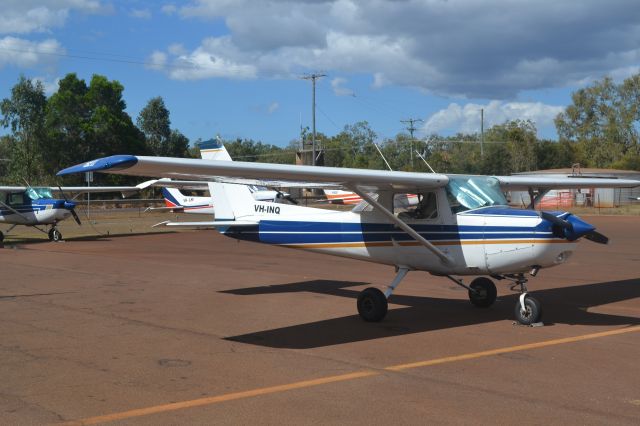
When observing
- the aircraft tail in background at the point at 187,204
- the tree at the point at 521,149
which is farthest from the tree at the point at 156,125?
the aircraft tail in background at the point at 187,204

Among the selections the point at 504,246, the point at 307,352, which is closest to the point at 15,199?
the point at 307,352

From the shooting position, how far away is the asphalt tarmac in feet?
17.5

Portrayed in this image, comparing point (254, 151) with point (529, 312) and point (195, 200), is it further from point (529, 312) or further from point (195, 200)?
point (529, 312)

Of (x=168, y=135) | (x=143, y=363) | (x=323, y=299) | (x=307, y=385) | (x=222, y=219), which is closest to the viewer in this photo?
(x=307, y=385)

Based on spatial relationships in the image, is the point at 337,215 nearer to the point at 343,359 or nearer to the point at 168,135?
the point at 343,359

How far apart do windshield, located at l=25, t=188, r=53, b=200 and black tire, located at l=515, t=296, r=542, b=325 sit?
23.1 metres

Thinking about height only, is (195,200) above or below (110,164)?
below

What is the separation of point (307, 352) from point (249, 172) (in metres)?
2.27

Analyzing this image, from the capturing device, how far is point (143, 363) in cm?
695

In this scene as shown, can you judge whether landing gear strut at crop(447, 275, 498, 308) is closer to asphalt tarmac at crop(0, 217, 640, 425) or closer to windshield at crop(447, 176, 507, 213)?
asphalt tarmac at crop(0, 217, 640, 425)

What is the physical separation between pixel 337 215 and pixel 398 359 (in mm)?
3745

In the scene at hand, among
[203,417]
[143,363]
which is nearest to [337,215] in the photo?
[143,363]

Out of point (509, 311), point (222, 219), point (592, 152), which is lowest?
point (509, 311)

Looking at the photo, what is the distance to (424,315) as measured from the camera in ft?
32.3
